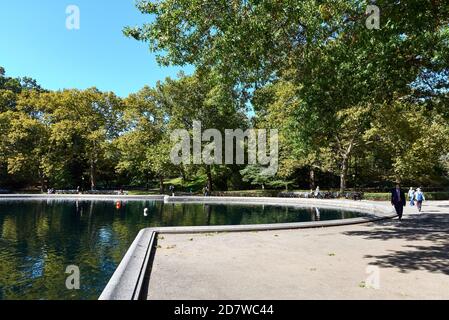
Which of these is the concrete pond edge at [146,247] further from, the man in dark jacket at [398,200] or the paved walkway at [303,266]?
the man in dark jacket at [398,200]

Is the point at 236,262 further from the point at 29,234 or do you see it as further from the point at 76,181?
the point at 76,181

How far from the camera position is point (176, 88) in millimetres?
49750

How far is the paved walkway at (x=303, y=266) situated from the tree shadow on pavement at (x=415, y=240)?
0.02 metres

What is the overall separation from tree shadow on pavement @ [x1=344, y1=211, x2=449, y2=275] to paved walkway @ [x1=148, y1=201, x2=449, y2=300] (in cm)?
2

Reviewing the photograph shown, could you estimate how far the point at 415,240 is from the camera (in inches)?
493

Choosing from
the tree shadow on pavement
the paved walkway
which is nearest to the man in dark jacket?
the tree shadow on pavement

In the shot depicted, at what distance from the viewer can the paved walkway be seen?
6773 mm

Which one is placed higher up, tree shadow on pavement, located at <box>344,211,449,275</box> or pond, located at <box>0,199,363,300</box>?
tree shadow on pavement, located at <box>344,211,449,275</box>

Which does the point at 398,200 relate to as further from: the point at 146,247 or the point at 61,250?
the point at 61,250

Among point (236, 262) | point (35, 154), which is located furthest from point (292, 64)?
point (35, 154)

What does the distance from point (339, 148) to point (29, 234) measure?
1293 inches

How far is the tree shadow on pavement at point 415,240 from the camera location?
8.90m

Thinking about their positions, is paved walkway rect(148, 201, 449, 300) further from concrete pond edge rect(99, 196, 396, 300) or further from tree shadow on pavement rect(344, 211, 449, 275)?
concrete pond edge rect(99, 196, 396, 300)

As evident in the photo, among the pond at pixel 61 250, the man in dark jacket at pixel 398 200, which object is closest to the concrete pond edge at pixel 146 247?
the man in dark jacket at pixel 398 200
